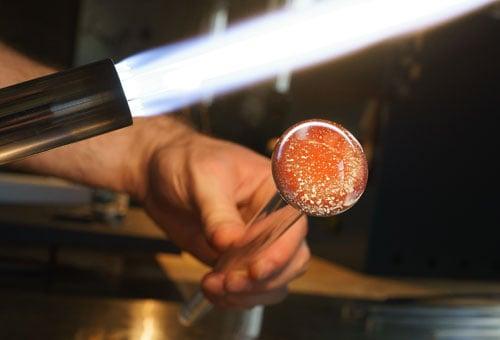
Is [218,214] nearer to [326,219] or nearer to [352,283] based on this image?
[352,283]

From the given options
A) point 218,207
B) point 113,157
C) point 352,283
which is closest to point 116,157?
point 113,157

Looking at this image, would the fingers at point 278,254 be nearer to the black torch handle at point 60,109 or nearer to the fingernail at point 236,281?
the fingernail at point 236,281

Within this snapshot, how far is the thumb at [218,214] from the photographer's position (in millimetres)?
387

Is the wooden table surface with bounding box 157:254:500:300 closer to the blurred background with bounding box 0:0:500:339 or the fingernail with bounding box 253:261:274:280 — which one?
the blurred background with bounding box 0:0:500:339

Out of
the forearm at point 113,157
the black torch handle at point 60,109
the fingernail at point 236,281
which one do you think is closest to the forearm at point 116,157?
the forearm at point 113,157

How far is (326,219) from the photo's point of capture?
2584 millimetres

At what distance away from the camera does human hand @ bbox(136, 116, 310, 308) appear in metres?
0.40

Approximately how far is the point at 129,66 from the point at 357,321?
63cm

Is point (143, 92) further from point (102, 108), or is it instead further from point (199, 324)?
point (199, 324)

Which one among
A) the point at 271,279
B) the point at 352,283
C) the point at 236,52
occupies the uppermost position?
the point at 236,52

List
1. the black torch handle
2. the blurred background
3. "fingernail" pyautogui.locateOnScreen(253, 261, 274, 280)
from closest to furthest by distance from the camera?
the black torch handle < "fingernail" pyautogui.locateOnScreen(253, 261, 274, 280) < the blurred background

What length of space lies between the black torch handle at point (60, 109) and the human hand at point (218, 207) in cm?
20

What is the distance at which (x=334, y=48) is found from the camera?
0.35 meters

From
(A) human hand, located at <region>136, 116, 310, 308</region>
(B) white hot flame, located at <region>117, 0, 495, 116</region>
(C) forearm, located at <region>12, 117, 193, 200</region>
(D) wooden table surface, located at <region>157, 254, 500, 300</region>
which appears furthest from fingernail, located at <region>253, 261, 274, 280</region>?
(D) wooden table surface, located at <region>157, 254, 500, 300</region>
